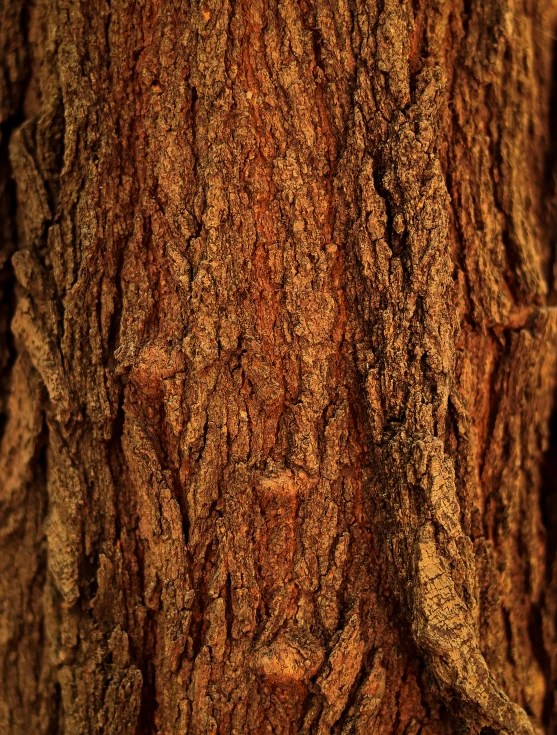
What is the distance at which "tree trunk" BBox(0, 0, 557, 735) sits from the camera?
1.32 metres

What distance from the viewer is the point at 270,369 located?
1338 millimetres

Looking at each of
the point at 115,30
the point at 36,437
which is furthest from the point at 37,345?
the point at 115,30

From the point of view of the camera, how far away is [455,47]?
148cm

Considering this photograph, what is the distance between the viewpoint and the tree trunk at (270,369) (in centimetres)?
132

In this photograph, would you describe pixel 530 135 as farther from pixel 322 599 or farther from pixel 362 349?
pixel 322 599

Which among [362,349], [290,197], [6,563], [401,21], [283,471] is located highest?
[401,21]

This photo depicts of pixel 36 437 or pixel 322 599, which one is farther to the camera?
pixel 36 437

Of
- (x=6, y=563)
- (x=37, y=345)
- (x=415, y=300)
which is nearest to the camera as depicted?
(x=415, y=300)

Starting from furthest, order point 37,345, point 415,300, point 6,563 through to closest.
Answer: point 6,563 < point 37,345 < point 415,300

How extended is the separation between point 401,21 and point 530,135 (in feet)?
1.80

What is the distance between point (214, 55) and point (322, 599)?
1125mm

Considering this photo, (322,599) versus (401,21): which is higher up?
(401,21)

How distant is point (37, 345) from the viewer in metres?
1.48

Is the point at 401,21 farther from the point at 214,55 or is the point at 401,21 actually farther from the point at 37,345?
the point at 37,345
